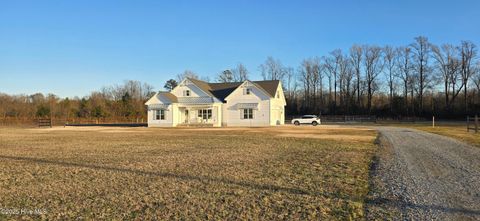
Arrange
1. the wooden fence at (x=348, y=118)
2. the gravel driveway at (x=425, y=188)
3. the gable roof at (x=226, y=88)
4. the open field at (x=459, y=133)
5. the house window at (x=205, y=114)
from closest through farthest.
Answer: the gravel driveway at (x=425, y=188) < the open field at (x=459, y=133) < the house window at (x=205, y=114) < the gable roof at (x=226, y=88) < the wooden fence at (x=348, y=118)

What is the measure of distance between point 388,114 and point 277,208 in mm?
64028

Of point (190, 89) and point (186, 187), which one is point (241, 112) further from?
point (186, 187)

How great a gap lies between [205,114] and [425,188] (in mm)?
35947

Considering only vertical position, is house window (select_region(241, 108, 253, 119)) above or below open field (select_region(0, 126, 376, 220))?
above

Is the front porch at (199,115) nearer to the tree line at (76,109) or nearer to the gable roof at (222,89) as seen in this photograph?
the gable roof at (222,89)

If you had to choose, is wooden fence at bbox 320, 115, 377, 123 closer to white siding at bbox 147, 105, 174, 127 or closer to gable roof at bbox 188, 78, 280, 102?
gable roof at bbox 188, 78, 280, 102

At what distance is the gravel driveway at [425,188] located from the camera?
516 cm

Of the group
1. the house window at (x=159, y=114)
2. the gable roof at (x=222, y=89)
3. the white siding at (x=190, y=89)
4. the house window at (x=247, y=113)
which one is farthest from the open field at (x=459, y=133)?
the house window at (x=159, y=114)

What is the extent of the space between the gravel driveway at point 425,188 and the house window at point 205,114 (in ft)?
103

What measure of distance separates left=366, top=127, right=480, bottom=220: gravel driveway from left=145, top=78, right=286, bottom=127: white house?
96.2 ft

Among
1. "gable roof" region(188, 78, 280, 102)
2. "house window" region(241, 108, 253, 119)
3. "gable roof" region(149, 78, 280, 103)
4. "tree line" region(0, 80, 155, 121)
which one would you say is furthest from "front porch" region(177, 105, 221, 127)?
"tree line" region(0, 80, 155, 121)

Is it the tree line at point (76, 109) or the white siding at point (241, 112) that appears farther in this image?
the tree line at point (76, 109)

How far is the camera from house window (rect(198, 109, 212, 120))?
41.6m

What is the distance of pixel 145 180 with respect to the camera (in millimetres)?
7746
